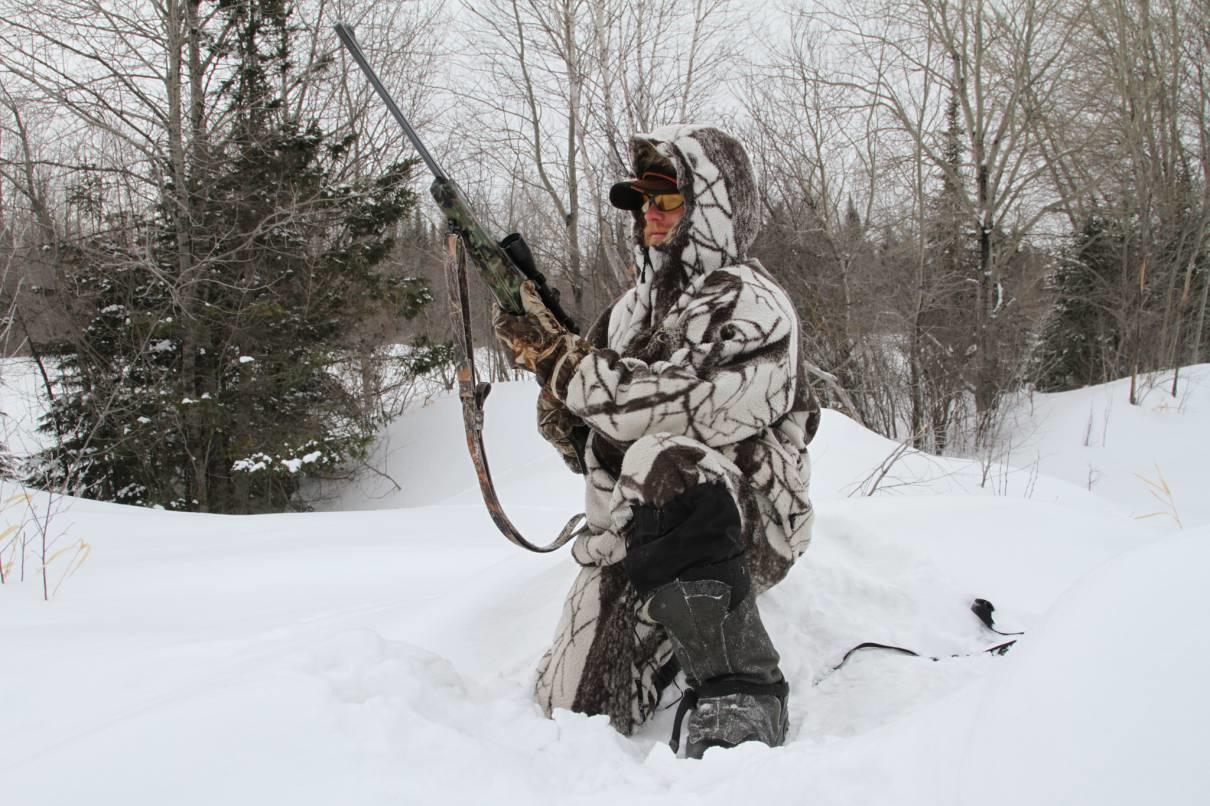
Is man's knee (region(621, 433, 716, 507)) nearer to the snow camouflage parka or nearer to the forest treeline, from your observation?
the snow camouflage parka

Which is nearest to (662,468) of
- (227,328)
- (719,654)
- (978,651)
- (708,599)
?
(708,599)

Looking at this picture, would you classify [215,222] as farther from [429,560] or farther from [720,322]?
[720,322]

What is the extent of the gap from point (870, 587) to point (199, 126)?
948 cm

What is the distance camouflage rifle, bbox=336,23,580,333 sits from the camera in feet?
5.70

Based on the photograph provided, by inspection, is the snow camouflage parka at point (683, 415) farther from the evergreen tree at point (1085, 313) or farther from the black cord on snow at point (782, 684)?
the evergreen tree at point (1085, 313)

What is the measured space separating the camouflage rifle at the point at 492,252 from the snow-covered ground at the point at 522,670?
82 centimetres

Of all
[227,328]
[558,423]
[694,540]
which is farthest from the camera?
[227,328]

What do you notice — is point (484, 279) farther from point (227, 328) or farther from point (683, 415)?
point (227, 328)

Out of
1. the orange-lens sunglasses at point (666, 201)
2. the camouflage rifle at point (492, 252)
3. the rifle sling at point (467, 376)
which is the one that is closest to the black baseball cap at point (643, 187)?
the orange-lens sunglasses at point (666, 201)

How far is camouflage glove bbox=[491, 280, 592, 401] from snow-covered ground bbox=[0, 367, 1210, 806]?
659mm

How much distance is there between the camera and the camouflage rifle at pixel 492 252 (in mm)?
1736

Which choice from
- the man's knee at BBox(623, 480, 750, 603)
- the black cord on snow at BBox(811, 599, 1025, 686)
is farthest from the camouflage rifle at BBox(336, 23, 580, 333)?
the black cord on snow at BBox(811, 599, 1025, 686)

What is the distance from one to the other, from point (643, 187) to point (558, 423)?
2.07 feet

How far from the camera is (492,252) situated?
177cm
